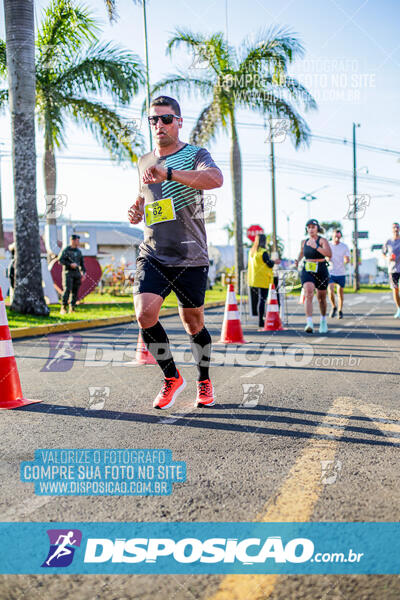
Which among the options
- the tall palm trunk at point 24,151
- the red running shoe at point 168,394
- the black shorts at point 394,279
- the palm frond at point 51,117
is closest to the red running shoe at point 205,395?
the red running shoe at point 168,394

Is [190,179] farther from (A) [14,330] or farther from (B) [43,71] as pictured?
(B) [43,71]

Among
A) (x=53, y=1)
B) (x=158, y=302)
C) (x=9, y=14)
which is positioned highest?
(x=53, y=1)

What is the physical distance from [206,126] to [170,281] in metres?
17.9

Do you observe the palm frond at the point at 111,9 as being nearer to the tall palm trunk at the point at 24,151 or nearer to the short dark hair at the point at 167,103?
the tall palm trunk at the point at 24,151

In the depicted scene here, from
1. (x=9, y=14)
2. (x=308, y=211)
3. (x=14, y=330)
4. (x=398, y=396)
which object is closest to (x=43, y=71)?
(x=9, y=14)

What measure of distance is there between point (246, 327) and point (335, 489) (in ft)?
28.6

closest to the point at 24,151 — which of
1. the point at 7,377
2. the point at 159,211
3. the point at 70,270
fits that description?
the point at 70,270

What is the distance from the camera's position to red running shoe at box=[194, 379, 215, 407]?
168 inches

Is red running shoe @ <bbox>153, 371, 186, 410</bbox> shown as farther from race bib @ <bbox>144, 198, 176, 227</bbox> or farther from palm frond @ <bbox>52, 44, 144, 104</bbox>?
palm frond @ <bbox>52, 44, 144, 104</bbox>

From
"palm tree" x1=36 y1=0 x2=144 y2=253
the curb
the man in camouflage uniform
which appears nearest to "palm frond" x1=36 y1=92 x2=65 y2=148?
"palm tree" x1=36 y1=0 x2=144 y2=253

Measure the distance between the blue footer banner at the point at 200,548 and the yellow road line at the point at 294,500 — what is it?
0.20 ft

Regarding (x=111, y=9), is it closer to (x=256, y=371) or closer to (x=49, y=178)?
(x=49, y=178)

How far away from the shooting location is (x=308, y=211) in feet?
236

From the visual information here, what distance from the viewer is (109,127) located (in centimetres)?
1780
